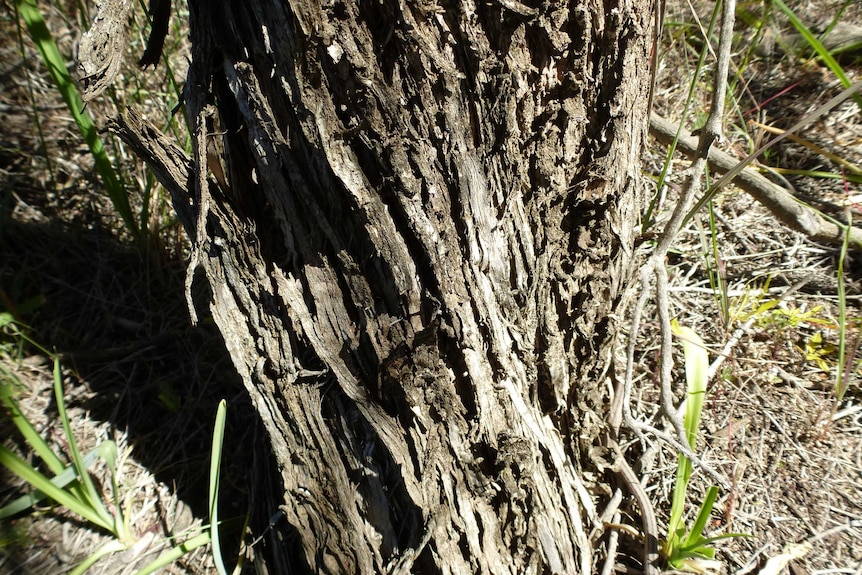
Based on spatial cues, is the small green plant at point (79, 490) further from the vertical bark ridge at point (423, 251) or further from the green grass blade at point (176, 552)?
the vertical bark ridge at point (423, 251)

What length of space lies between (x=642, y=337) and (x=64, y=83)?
1686 millimetres

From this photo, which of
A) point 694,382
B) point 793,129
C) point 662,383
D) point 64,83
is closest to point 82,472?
point 64,83

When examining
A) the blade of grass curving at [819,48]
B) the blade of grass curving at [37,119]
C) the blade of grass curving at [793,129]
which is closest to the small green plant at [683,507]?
the blade of grass curving at [793,129]

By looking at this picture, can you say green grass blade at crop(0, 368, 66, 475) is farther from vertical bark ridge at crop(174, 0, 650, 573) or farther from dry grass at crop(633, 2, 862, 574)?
dry grass at crop(633, 2, 862, 574)

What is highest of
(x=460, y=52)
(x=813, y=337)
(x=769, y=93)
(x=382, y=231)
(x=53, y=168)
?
(x=53, y=168)

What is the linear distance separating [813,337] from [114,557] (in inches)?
78.3

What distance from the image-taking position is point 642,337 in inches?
64.7

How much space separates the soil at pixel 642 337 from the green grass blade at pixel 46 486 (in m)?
0.13

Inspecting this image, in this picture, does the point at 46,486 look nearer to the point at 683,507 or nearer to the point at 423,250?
the point at 423,250

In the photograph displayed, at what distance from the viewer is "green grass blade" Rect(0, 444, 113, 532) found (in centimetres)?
127

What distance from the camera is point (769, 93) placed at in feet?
6.72

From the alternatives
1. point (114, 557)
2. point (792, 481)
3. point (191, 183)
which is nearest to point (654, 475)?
point (792, 481)

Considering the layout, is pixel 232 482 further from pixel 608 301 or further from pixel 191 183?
pixel 608 301

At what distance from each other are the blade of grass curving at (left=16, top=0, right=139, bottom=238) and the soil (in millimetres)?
92
